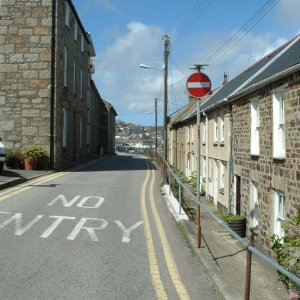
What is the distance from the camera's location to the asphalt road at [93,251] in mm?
6359

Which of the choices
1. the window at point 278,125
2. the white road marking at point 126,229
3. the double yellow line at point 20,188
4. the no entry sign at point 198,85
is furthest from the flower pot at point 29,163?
the no entry sign at point 198,85

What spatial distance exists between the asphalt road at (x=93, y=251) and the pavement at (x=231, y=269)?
0.17 meters

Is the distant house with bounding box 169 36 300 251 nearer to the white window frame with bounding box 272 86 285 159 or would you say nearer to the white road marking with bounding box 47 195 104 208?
the white window frame with bounding box 272 86 285 159

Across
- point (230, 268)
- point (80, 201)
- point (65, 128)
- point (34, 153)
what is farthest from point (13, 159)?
point (230, 268)

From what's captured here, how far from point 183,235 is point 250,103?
18.6 feet

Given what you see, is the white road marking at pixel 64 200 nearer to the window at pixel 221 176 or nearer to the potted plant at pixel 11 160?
the window at pixel 221 176

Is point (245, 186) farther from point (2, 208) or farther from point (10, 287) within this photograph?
point (10, 287)

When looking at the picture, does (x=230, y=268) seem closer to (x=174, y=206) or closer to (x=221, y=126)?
(x=174, y=206)

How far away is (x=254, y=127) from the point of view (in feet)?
46.6

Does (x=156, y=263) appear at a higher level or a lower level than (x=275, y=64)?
lower

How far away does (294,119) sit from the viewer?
10281 mm

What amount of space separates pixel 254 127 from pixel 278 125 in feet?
7.67

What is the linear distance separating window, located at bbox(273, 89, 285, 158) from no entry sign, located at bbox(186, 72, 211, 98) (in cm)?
269

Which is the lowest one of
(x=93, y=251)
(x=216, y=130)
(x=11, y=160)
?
(x=93, y=251)
